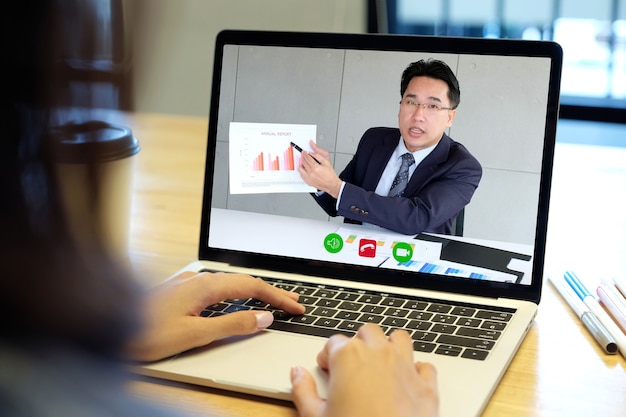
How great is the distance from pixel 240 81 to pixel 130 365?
30.9 inches

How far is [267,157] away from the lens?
100 centimetres

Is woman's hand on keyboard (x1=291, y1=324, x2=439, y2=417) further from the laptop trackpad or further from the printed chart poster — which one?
the printed chart poster

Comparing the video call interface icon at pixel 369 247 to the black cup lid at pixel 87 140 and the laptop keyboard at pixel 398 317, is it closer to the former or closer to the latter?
the laptop keyboard at pixel 398 317

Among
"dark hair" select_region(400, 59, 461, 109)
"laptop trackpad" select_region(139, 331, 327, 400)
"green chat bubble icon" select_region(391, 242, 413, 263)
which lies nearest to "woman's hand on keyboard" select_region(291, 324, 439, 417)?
"laptop trackpad" select_region(139, 331, 327, 400)

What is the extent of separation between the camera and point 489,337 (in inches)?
31.3

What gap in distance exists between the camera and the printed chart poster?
99 cm

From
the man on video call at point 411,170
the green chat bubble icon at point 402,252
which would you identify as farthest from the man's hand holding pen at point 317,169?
the green chat bubble icon at point 402,252

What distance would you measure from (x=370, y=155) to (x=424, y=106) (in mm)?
86

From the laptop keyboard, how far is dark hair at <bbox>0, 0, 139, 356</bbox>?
0.54m

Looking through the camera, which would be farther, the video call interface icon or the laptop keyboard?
the video call interface icon

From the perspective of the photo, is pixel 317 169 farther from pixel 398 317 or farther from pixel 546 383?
pixel 546 383

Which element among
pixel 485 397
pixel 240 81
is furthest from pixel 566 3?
pixel 485 397

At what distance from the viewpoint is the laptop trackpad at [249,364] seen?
687 millimetres

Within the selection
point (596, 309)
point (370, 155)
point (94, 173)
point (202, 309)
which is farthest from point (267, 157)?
point (94, 173)
